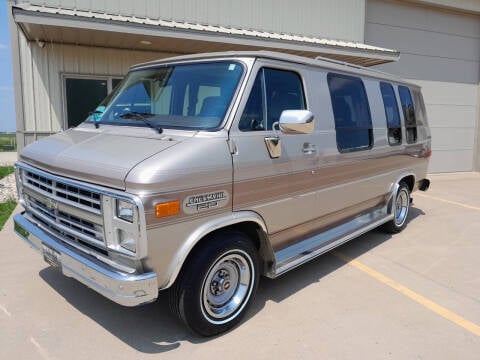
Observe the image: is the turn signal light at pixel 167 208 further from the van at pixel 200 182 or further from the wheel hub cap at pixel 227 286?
the wheel hub cap at pixel 227 286

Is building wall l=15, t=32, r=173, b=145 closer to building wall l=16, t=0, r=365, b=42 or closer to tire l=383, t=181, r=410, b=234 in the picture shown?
building wall l=16, t=0, r=365, b=42

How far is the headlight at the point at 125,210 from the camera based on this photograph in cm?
273

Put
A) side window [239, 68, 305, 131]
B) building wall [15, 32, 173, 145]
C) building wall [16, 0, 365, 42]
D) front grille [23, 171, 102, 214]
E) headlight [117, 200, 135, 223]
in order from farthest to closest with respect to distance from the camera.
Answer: building wall [16, 0, 365, 42] → building wall [15, 32, 173, 145] → side window [239, 68, 305, 131] → front grille [23, 171, 102, 214] → headlight [117, 200, 135, 223]

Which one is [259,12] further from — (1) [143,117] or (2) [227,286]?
(2) [227,286]

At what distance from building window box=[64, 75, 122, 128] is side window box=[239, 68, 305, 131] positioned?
20.5 ft

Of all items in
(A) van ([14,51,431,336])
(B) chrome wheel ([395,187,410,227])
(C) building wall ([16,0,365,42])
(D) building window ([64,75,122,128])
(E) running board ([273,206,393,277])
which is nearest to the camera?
(A) van ([14,51,431,336])

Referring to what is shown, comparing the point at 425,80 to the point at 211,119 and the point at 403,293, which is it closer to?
the point at 403,293

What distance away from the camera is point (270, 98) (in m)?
3.70

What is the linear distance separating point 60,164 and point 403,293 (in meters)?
3.65

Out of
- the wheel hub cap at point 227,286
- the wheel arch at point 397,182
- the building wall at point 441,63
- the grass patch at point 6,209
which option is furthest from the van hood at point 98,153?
the building wall at point 441,63

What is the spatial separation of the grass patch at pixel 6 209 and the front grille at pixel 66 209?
321 centimetres

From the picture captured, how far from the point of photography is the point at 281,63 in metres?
3.83

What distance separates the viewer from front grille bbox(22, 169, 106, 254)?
297cm

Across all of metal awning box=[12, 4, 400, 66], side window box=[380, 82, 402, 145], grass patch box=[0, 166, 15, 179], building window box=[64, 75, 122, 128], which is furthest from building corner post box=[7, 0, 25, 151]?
side window box=[380, 82, 402, 145]
